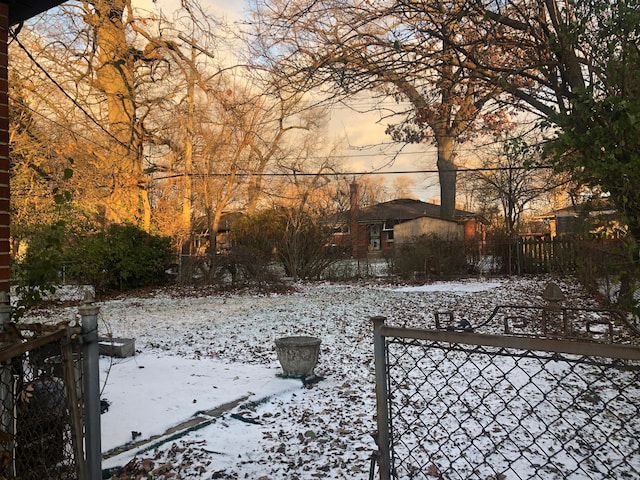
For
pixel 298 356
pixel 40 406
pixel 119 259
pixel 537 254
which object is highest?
pixel 119 259

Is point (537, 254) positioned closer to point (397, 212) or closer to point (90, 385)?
point (90, 385)

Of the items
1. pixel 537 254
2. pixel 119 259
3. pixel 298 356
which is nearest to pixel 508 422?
pixel 298 356

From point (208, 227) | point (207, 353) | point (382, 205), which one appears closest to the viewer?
point (207, 353)

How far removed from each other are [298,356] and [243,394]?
0.81m

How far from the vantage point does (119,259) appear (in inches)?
632

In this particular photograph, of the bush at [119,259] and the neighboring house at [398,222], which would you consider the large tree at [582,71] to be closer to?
the bush at [119,259]

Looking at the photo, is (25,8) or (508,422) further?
(508,422)

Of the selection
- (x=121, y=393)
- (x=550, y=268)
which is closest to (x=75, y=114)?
(x=121, y=393)

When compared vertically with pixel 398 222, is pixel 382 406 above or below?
below

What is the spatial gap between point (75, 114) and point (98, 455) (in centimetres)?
1472

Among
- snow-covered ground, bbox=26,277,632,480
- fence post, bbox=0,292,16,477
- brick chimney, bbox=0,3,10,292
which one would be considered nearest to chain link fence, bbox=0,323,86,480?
fence post, bbox=0,292,16,477

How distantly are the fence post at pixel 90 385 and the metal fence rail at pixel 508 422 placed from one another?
128 centimetres

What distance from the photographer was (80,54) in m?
13.7

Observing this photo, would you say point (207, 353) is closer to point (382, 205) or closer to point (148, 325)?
point (148, 325)
